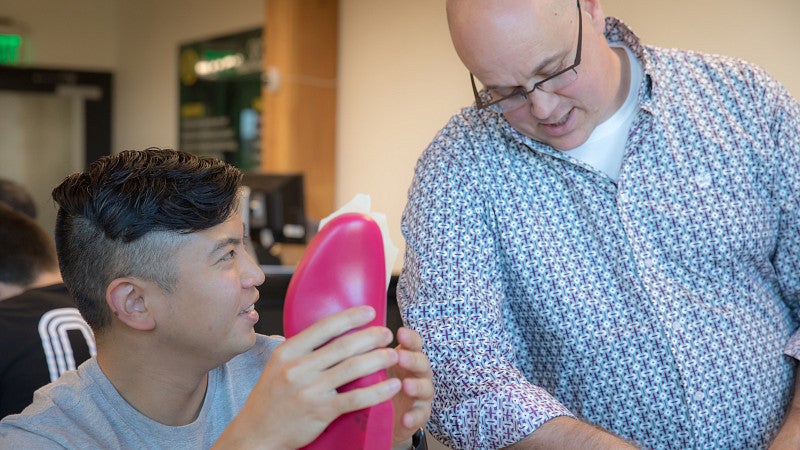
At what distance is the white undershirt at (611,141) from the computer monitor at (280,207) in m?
2.82

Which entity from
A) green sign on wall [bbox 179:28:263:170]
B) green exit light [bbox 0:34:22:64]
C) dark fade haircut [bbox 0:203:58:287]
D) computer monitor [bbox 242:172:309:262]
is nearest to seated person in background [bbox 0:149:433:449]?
dark fade haircut [bbox 0:203:58:287]

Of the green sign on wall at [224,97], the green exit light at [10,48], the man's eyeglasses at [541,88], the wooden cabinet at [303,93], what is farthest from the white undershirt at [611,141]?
the green exit light at [10,48]

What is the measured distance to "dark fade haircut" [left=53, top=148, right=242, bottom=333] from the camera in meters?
1.22

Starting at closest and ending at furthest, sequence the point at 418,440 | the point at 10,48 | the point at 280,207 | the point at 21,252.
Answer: the point at 418,440 → the point at 21,252 → the point at 280,207 → the point at 10,48

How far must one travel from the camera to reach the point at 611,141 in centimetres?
158

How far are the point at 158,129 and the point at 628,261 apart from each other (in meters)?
7.15

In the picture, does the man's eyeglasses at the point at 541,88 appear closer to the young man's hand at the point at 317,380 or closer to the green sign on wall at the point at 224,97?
the young man's hand at the point at 317,380

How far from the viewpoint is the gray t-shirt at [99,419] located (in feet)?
3.57

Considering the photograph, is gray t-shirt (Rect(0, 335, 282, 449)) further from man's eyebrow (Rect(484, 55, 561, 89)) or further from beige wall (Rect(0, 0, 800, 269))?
beige wall (Rect(0, 0, 800, 269))

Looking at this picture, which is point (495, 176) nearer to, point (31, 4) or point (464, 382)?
point (464, 382)

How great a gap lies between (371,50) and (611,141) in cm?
397

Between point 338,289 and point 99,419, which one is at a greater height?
point 338,289

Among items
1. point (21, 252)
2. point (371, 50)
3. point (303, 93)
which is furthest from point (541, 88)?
point (303, 93)

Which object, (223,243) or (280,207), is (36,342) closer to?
(223,243)
